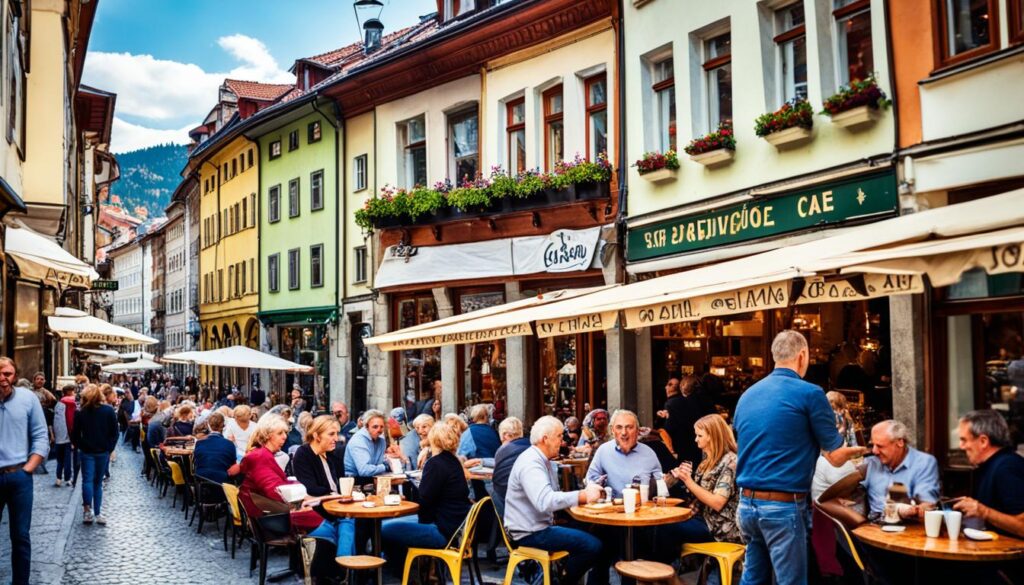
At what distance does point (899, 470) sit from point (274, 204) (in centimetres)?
3079

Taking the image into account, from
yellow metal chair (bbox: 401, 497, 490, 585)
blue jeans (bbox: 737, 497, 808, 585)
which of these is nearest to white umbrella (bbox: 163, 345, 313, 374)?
yellow metal chair (bbox: 401, 497, 490, 585)

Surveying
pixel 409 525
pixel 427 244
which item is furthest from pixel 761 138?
pixel 427 244

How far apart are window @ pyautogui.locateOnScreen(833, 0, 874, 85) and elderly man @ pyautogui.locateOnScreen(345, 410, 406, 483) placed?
7.33 meters

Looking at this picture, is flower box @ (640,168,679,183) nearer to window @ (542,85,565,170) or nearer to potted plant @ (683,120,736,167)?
potted plant @ (683,120,736,167)

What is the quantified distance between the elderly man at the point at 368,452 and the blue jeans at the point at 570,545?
138 inches

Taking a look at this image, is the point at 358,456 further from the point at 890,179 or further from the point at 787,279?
the point at 890,179

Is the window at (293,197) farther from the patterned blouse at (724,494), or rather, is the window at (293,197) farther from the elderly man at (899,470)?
the elderly man at (899,470)

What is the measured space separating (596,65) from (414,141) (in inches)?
285

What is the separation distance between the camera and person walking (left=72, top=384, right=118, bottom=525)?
1391 cm

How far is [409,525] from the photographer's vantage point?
8672 millimetres

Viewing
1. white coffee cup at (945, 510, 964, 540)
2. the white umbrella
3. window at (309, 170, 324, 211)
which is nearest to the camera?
white coffee cup at (945, 510, 964, 540)

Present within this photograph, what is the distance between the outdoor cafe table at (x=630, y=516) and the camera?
25.2 ft

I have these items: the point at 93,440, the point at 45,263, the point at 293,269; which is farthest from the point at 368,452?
the point at 293,269

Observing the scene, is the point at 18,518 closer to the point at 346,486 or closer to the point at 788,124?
the point at 346,486
